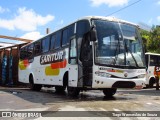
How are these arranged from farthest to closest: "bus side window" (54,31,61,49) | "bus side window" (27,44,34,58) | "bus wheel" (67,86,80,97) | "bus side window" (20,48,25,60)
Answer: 1. "bus side window" (20,48,25,60)
2. "bus side window" (27,44,34,58)
3. "bus side window" (54,31,61,49)
4. "bus wheel" (67,86,80,97)

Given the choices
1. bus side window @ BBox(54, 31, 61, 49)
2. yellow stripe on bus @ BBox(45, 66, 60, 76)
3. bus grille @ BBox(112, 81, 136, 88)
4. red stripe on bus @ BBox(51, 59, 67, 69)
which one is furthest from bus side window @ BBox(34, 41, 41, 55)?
bus grille @ BBox(112, 81, 136, 88)

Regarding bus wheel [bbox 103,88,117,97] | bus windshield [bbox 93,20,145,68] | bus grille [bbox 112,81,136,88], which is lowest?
bus wheel [bbox 103,88,117,97]

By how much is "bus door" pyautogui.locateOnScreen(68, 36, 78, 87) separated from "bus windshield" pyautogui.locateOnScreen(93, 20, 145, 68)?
1.31 m

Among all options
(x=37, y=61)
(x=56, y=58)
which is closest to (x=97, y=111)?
(x=56, y=58)

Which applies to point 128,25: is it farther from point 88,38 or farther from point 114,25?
point 88,38

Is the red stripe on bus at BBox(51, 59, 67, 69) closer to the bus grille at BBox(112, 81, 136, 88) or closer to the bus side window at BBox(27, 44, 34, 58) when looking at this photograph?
the bus grille at BBox(112, 81, 136, 88)

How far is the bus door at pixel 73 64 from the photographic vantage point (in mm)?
14127

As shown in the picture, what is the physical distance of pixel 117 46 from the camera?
13.6 meters

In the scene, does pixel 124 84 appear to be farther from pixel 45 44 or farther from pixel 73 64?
pixel 45 44

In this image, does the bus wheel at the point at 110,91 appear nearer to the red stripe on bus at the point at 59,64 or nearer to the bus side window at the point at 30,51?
the red stripe on bus at the point at 59,64

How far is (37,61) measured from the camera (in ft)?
67.9

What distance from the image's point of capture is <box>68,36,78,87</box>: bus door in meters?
14.1

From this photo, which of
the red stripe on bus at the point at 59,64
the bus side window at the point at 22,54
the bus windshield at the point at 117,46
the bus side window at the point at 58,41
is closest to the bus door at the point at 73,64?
the red stripe on bus at the point at 59,64

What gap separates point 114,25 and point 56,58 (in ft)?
13.3
